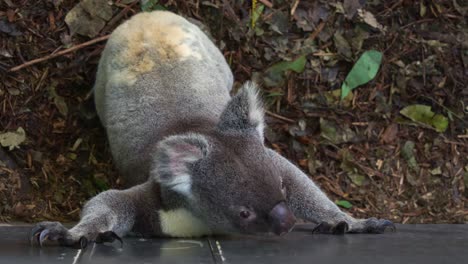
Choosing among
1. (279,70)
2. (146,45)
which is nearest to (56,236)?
(146,45)

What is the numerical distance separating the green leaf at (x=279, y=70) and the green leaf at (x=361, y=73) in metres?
0.29

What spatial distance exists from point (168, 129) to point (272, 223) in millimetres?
939

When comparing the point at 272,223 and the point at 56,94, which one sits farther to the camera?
the point at 56,94

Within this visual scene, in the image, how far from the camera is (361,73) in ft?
15.5

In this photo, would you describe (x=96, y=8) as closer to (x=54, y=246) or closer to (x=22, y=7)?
(x=22, y=7)

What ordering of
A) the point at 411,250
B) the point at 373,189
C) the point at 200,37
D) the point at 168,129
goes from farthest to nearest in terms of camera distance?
the point at 373,189, the point at 200,37, the point at 168,129, the point at 411,250

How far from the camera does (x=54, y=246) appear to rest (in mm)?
2930

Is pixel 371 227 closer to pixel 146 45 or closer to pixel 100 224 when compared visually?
pixel 100 224

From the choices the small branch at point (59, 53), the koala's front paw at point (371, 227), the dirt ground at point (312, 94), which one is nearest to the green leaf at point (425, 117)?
the dirt ground at point (312, 94)

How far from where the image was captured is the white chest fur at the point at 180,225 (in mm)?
3383

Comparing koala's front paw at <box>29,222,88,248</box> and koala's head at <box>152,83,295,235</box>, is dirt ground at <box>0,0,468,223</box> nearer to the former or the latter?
koala's head at <box>152,83,295,235</box>

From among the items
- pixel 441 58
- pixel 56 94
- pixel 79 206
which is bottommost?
pixel 79 206

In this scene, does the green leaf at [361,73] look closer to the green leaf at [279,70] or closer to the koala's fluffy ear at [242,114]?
the green leaf at [279,70]

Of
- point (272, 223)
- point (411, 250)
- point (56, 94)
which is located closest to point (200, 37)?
point (56, 94)
